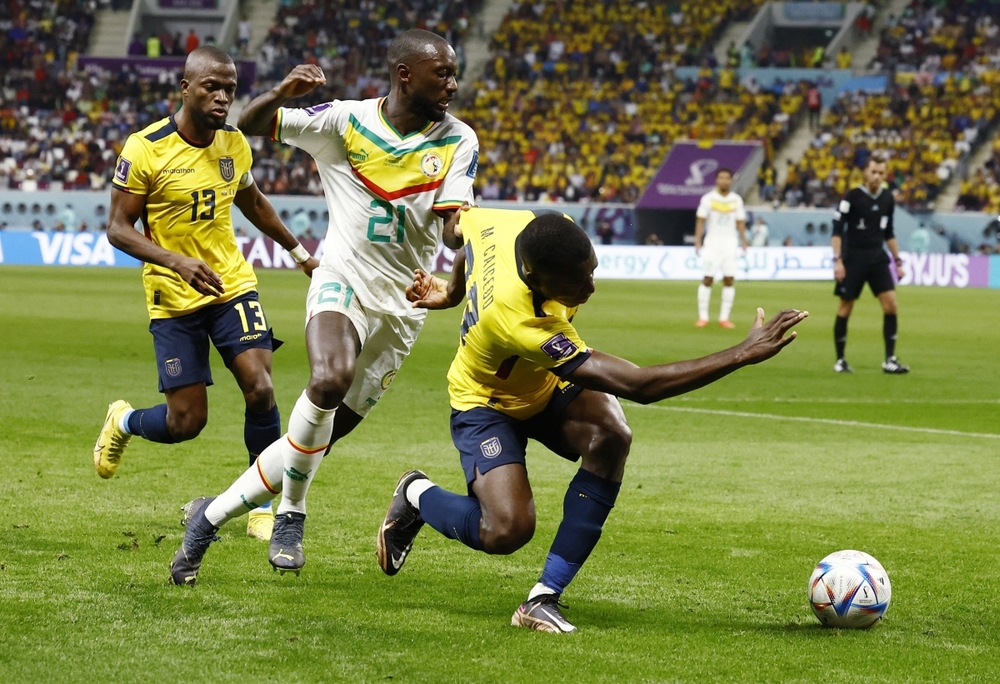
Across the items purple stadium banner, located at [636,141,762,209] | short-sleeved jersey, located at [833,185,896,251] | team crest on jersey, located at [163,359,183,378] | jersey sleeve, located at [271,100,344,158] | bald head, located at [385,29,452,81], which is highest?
bald head, located at [385,29,452,81]

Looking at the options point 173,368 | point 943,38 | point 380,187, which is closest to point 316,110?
point 380,187

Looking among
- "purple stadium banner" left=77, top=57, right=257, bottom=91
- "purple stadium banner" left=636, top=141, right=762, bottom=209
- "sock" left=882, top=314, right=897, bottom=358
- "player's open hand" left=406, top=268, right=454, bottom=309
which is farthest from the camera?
"purple stadium banner" left=77, top=57, right=257, bottom=91

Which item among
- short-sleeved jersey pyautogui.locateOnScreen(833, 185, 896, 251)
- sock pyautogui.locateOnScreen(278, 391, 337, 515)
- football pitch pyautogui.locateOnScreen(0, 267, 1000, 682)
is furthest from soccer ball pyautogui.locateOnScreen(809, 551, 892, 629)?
short-sleeved jersey pyautogui.locateOnScreen(833, 185, 896, 251)

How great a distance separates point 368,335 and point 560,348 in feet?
5.86

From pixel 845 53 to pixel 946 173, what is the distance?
7220 millimetres

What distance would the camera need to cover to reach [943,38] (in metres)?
43.2

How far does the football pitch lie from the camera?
4375 mm

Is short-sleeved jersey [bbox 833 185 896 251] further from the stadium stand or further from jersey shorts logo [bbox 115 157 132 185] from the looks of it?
the stadium stand

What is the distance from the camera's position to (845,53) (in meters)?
43.8

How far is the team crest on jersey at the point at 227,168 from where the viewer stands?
22.1 feet

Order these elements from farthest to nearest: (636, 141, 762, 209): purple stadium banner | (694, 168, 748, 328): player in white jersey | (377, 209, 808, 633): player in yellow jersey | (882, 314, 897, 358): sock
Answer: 1. (636, 141, 762, 209): purple stadium banner
2. (694, 168, 748, 328): player in white jersey
3. (882, 314, 897, 358): sock
4. (377, 209, 808, 633): player in yellow jersey

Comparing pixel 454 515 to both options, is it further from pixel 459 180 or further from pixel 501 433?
pixel 459 180

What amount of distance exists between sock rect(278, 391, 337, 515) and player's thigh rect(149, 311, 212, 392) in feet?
4.01

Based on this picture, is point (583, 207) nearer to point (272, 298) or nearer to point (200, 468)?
point (272, 298)
